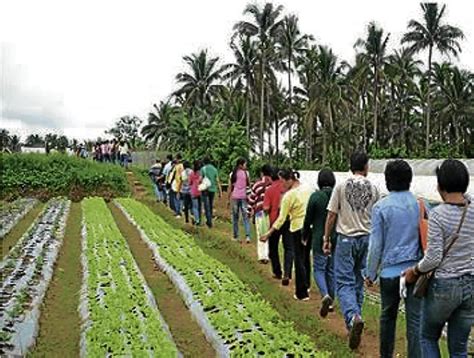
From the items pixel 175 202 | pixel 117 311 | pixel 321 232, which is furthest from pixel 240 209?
pixel 117 311

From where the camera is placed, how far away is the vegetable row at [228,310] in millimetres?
5289

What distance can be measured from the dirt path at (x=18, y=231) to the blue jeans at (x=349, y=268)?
7.29m

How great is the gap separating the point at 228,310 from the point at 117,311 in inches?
45.9

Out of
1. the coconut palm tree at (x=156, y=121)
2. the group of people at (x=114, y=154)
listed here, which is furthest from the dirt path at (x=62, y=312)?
the coconut palm tree at (x=156, y=121)

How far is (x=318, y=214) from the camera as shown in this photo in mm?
6965

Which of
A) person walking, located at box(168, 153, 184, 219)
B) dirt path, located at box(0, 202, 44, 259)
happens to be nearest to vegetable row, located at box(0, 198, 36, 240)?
dirt path, located at box(0, 202, 44, 259)

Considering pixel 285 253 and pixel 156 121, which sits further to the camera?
Answer: pixel 156 121

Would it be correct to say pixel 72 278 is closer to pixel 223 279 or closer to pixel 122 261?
pixel 122 261

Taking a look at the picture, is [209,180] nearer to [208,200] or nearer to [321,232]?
[208,200]

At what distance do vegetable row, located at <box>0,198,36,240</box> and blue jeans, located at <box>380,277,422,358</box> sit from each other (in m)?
10.7

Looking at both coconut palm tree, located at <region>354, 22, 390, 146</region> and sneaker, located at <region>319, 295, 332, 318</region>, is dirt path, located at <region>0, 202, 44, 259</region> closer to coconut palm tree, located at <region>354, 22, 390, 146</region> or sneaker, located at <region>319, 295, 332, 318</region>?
sneaker, located at <region>319, 295, 332, 318</region>

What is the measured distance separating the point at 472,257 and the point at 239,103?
37478mm

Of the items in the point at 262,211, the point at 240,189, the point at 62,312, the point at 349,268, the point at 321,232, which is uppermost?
the point at 240,189

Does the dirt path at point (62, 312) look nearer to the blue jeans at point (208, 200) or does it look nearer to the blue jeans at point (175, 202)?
the blue jeans at point (208, 200)
